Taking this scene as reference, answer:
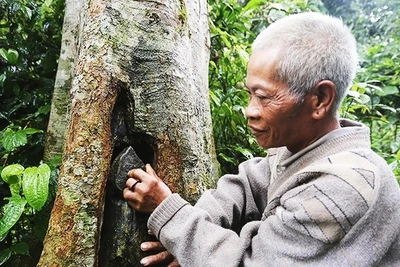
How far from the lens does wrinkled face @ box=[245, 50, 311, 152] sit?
138 cm

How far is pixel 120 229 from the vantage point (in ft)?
5.38

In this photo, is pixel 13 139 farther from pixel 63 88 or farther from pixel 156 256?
pixel 156 256

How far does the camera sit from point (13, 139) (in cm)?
210

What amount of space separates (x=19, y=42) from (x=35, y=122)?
60 cm

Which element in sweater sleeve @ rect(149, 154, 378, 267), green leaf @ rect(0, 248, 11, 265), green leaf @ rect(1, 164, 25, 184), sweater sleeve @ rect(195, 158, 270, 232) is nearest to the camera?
sweater sleeve @ rect(149, 154, 378, 267)

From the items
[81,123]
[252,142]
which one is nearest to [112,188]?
[81,123]

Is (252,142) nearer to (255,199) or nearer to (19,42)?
(255,199)

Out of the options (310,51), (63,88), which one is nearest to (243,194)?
(310,51)

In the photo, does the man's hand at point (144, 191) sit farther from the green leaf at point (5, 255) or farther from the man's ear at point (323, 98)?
the green leaf at point (5, 255)

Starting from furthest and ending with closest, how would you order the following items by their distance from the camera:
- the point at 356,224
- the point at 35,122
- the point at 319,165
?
the point at 35,122 < the point at 319,165 < the point at 356,224

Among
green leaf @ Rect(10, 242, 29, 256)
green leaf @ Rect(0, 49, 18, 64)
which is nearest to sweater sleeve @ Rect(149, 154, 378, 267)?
green leaf @ Rect(10, 242, 29, 256)

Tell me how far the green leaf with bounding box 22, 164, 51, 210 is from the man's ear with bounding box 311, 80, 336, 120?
109 centimetres

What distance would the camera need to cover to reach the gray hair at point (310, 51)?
4.42 feet

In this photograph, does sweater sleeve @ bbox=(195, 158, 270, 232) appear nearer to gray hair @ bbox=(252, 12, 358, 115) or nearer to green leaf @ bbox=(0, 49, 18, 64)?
gray hair @ bbox=(252, 12, 358, 115)
